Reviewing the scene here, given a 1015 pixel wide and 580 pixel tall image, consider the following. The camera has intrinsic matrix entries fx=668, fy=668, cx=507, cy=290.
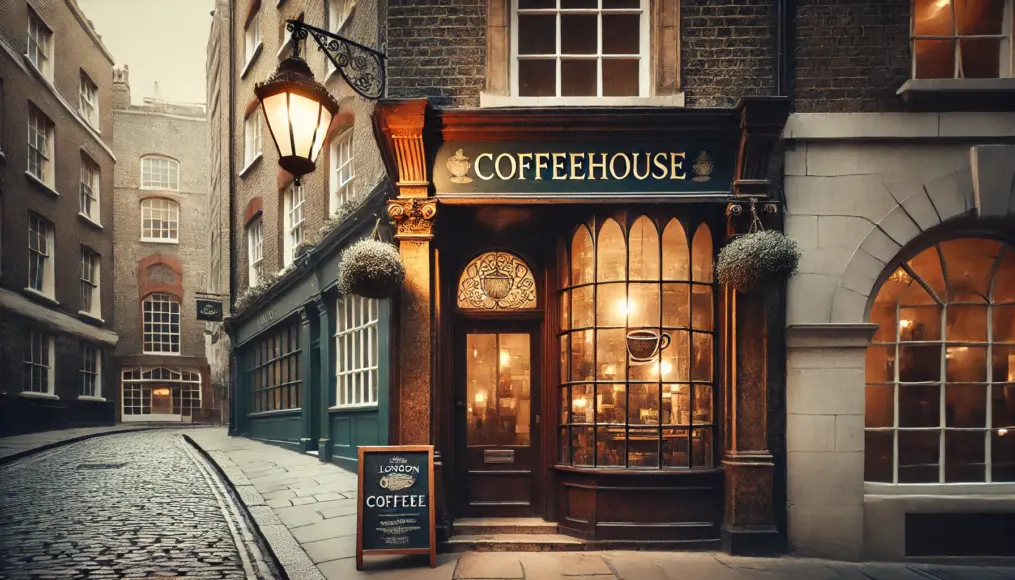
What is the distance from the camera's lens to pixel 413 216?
250 inches

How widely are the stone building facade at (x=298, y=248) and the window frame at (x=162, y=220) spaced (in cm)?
1297

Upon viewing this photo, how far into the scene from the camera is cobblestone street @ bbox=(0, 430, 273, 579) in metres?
5.60

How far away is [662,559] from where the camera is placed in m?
6.00

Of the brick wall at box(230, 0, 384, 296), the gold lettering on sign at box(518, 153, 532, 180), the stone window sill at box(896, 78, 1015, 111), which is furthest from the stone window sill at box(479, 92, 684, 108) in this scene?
the brick wall at box(230, 0, 384, 296)

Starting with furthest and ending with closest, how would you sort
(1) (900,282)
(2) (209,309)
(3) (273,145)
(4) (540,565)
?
(2) (209,309) < (3) (273,145) < (1) (900,282) < (4) (540,565)

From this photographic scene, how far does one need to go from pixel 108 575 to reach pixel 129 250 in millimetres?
28035

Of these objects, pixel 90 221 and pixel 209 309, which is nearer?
pixel 209 309

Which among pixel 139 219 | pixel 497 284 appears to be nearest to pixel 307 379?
pixel 497 284

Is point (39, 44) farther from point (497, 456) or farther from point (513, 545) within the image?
point (513, 545)

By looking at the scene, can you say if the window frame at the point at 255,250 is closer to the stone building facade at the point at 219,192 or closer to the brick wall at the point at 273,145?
the brick wall at the point at 273,145

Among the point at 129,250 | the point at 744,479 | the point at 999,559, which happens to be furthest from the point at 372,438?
the point at 129,250

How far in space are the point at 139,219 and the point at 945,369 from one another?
3136cm

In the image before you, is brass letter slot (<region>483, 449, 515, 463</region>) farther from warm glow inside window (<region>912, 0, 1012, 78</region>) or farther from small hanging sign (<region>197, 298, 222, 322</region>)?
small hanging sign (<region>197, 298, 222, 322</region>)

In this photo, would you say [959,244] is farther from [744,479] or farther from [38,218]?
[38,218]
